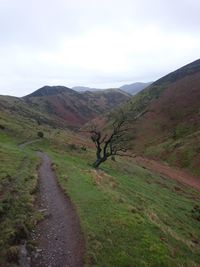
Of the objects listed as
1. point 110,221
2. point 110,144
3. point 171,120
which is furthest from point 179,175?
point 110,221

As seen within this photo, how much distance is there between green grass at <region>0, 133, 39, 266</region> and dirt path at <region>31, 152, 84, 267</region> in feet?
3.13

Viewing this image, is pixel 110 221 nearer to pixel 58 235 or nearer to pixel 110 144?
pixel 58 235

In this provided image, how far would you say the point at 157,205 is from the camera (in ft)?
114

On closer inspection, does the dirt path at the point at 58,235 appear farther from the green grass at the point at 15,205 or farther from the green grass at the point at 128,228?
the green grass at the point at 15,205

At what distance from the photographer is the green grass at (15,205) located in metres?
17.8

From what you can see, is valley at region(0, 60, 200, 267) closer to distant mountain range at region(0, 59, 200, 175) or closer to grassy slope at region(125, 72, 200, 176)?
grassy slope at region(125, 72, 200, 176)

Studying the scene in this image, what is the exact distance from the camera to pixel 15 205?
78.2 ft

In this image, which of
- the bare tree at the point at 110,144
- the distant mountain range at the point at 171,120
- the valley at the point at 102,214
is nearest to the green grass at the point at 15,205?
the valley at the point at 102,214

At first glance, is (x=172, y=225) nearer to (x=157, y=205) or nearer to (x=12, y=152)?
(x=157, y=205)

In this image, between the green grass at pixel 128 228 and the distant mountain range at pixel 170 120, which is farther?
the distant mountain range at pixel 170 120

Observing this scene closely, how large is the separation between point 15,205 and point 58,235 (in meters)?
5.12

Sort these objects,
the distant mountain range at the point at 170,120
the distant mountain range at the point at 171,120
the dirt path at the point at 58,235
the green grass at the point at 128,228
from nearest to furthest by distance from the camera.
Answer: the dirt path at the point at 58,235, the green grass at the point at 128,228, the distant mountain range at the point at 171,120, the distant mountain range at the point at 170,120

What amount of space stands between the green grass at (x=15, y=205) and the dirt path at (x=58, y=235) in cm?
95

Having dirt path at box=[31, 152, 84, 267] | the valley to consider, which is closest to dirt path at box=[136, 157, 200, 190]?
the valley
